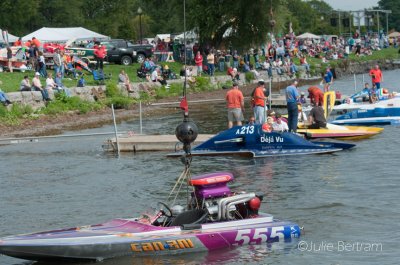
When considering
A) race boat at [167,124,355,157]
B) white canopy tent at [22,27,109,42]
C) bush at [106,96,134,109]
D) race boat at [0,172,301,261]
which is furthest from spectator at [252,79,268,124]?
white canopy tent at [22,27,109,42]

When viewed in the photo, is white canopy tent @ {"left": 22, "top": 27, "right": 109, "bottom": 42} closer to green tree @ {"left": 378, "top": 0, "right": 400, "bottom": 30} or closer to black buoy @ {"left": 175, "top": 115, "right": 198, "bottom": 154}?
black buoy @ {"left": 175, "top": 115, "right": 198, "bottom": 154}

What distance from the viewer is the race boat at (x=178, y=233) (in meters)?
14.5

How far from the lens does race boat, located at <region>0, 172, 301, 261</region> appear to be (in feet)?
47.5

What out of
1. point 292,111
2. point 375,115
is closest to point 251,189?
point 292,111

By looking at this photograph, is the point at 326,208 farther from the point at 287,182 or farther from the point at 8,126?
the point at 8,126

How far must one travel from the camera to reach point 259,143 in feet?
83.0

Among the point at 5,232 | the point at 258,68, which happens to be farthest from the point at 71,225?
the point at 258,68

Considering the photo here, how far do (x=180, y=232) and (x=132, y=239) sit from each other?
0.84 metres

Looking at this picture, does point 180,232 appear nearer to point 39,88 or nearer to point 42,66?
point 39,88

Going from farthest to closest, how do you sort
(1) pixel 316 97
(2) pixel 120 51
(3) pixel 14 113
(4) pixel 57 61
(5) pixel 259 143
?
(2) pixel 120 51
(4) pixel 57 61
(3) pixel 14 113
(1) pixel 316 97
(5) pixel 259 143

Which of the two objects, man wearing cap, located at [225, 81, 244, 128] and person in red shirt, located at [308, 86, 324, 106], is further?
person in red shirt, located at [308, 86, 324, 106]

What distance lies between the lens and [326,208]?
18.9m

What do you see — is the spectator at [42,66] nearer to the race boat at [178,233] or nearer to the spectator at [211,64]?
the spectator at [211,64]

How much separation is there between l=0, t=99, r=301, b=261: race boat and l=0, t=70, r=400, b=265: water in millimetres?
201
